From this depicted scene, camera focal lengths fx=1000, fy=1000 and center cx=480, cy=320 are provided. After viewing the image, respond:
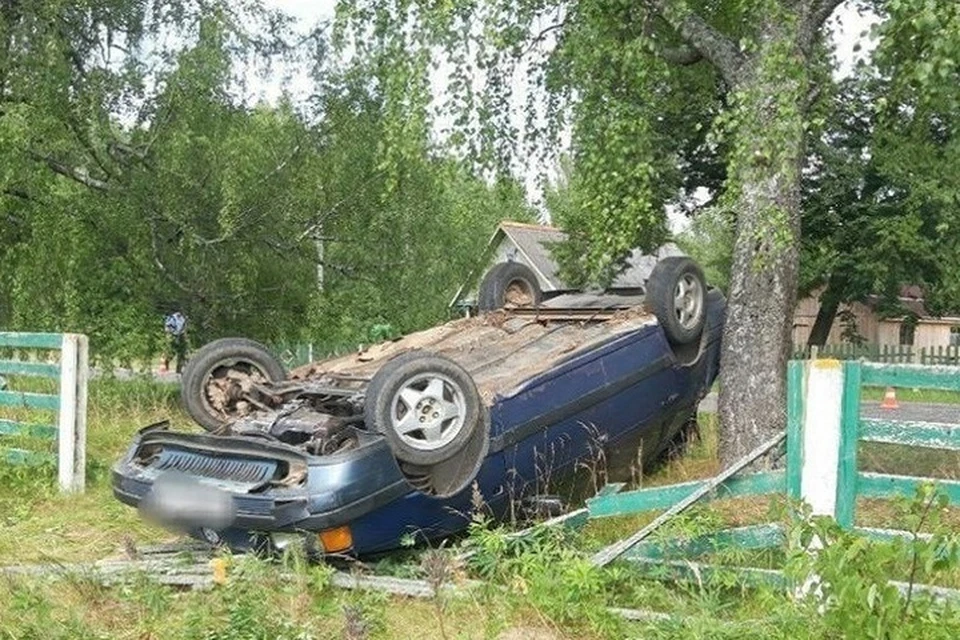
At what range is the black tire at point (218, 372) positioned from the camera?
6461mm

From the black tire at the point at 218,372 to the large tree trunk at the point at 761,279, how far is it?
3.18 metres

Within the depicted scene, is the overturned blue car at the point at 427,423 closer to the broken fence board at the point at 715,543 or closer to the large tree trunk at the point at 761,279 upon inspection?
the large tree trunk at the point at 761,279

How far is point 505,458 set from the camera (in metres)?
5.56

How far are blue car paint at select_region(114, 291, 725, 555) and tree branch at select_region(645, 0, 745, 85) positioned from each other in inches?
70.2

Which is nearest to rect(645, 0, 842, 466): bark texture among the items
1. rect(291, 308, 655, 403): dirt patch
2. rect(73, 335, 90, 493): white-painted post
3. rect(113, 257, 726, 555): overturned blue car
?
rect(113, 257, 726, 555): overturned blue car

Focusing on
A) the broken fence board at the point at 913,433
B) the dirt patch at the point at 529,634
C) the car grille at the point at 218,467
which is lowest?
the dirt patch at the point at 529,634

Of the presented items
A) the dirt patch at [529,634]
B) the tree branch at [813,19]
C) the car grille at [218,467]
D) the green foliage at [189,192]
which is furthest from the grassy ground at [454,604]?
the green foliage at [189,192]

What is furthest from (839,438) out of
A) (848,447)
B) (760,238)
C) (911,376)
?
(760,238)

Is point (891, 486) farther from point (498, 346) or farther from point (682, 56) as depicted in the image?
point (682, 56)

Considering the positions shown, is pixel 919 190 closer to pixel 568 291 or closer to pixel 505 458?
pixel 568 291

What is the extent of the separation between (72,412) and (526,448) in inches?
158

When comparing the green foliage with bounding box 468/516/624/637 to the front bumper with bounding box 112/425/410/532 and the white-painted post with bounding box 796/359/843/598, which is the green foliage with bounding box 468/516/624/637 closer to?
the front bumper with bounding box 112/425/410/532

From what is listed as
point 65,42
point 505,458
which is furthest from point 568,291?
point 65,42

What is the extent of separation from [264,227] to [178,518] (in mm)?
7271
